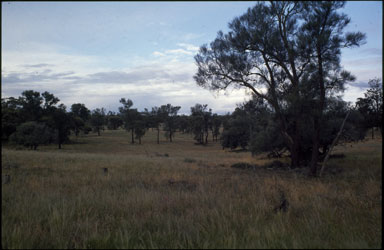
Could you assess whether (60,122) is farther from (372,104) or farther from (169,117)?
(372,104)

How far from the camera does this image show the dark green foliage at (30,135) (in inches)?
1619

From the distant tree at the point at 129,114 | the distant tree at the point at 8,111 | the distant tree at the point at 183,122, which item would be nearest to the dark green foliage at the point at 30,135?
the distant tree at the point at 8,111

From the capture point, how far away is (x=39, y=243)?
10.8 feet

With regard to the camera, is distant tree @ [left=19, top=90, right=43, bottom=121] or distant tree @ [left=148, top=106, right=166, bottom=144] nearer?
distant tree @ [left=19, top=90, right=43, bottom=121]

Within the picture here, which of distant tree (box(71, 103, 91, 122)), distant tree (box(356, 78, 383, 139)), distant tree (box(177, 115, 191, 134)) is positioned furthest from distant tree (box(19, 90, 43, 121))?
distant tree (box(177, 115, 191, 134))

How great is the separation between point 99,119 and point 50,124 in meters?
24.3

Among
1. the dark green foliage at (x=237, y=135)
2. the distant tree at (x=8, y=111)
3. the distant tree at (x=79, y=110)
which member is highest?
the distant tree at (x=79, y=110)

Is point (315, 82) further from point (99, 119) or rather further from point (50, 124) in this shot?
point (99, 119)

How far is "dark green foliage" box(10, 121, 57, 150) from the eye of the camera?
4112 cm

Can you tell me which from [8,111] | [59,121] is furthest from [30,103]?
[59,121]

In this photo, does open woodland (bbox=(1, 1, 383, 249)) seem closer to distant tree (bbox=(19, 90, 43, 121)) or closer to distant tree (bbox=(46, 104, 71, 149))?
distant tree (bbox=(19, 90, 43, 121))

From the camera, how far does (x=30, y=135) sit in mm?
42094

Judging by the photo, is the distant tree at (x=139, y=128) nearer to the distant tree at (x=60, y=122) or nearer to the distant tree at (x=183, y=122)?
the distant tree at (x=60, y=122)

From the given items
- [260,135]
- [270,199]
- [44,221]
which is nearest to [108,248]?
[44,221]
